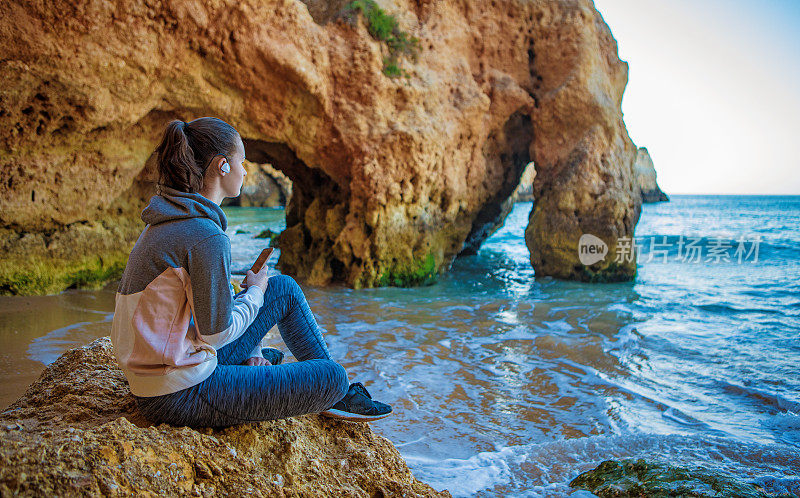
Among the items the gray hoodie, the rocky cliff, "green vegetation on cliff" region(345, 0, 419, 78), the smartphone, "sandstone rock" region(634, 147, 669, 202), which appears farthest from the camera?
"sandstone rock" region(634, 147, 669, 202)

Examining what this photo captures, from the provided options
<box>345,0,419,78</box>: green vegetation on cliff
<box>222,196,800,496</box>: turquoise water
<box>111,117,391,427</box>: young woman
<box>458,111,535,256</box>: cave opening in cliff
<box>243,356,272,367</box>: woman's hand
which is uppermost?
<box>345,0,419,78</box>: green vegetation on cliff

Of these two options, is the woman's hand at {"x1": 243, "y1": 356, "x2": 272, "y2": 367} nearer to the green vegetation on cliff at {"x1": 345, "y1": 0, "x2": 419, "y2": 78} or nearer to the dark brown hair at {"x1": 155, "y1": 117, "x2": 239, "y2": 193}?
the dark brown hair at {"x1": 155, "y1": 117, "x2": 239, "y2": 193}

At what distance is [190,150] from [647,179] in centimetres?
7340

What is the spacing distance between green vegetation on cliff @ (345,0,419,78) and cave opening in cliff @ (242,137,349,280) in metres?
2.19

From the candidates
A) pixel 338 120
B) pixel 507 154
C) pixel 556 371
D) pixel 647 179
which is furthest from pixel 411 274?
pixel 647 179

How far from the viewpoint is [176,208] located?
6.19 feet

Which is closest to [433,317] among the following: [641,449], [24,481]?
[641,449]

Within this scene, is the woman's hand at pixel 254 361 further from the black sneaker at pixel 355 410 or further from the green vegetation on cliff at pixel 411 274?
the green vegetation on cliff at pixel 411 274

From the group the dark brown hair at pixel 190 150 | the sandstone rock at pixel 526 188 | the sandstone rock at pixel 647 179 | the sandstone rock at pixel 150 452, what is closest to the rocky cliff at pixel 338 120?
the sandstone rock at pixel 150 452

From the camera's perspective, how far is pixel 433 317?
7266mm

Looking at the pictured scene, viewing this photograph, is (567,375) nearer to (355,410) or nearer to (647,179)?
(355,410)

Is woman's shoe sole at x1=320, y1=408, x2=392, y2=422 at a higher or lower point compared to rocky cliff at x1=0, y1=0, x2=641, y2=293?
lower

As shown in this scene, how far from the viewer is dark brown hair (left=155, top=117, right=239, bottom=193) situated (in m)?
1.94

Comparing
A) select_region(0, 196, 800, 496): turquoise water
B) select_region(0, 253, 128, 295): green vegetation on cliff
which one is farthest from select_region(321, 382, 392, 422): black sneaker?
select_region(0, 253, 128, 295): green vegetation on cliff
